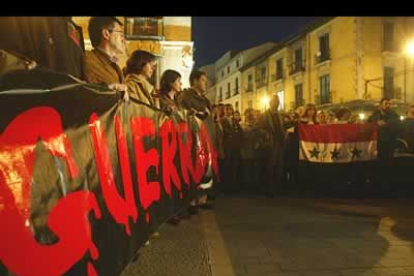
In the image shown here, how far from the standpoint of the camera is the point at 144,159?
11.3ft

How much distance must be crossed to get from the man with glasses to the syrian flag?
4.99 metres

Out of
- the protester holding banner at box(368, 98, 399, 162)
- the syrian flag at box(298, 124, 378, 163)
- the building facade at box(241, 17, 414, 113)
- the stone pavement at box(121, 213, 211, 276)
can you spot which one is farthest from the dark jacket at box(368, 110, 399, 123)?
the building facade at box(241, 17, 414, 113)

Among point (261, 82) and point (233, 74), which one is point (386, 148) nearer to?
point (261, 82)

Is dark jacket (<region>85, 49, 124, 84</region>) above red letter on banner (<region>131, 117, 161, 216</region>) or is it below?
above

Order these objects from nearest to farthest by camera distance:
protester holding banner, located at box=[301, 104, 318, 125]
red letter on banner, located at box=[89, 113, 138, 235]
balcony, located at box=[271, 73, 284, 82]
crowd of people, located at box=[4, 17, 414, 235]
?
red letter on banner, located at box=[89, 113, 138, 235] → crowd of people, located at box=[4, 17, 414, 235] → protester holding banner, located at box=[301, 104, 318, 125] → balcony, located at box=[271, 73, 284, 82]

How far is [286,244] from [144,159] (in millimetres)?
1912

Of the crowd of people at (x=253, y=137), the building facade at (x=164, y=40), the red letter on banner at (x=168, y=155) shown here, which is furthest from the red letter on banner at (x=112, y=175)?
the building facade at (x=164, y=40)

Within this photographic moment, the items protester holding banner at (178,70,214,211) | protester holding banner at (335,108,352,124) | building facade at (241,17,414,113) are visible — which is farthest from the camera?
building facade at (241,17,414,113)

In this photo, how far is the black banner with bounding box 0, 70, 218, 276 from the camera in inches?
66.4

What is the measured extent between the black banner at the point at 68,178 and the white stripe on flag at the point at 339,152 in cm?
518

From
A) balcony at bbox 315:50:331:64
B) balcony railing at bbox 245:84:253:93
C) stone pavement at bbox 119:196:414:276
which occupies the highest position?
balcony at bbox 315:50:331:64

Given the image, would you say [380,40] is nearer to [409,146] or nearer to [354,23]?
[354,23]

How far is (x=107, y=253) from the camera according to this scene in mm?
2439

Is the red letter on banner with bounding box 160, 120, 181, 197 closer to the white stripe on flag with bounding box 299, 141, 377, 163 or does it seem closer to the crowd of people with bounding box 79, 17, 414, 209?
the crowd of people with bounding box 79, 17, 414, 209
